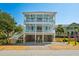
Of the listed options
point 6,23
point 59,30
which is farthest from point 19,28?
point 59,30

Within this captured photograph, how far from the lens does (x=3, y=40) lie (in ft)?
40.9

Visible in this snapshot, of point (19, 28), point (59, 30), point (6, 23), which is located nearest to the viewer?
point (6, 23)

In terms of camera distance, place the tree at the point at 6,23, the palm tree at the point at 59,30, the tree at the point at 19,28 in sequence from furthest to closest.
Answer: the palm tree at the point at 59,30
the tree at the point at 19,28
the tree at the point at 6,23

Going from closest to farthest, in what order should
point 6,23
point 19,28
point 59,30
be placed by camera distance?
1. point 6,23
2. point 19,28
3. point 59,30

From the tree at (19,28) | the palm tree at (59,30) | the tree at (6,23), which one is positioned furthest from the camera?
the palm tree at (59,30)

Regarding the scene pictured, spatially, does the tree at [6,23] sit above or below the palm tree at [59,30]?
above

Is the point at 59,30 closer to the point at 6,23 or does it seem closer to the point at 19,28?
the point at 19,28

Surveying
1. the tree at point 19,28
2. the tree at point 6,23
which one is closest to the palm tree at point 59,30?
the tree at point 19,28

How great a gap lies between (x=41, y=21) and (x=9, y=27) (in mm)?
1941

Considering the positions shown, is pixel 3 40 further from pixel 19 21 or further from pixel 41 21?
pixel 41 21

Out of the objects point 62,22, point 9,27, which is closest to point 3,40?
point 9,27

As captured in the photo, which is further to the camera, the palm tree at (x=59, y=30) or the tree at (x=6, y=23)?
the palm tree at (x=59, y=30)

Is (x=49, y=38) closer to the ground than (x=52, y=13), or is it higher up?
closer to the ground

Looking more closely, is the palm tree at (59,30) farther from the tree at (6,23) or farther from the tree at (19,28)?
the tree at (6,23)
